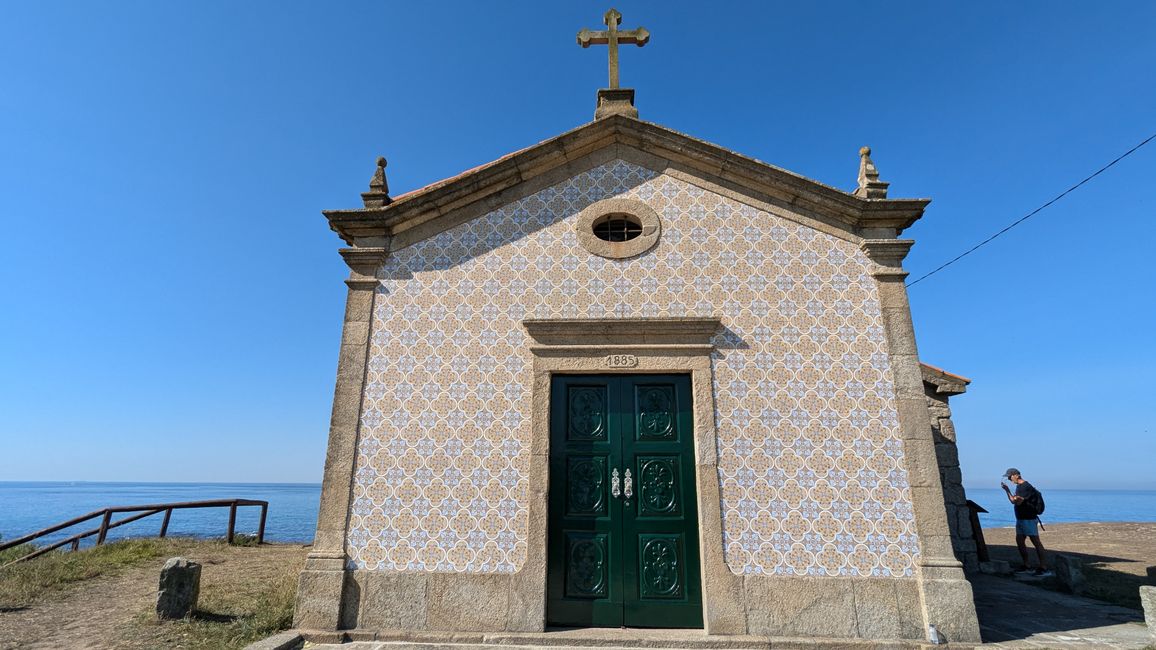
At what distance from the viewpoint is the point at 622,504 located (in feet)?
18.3

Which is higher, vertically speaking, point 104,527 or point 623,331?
point 623,331

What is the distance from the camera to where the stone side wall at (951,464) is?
27.3ft

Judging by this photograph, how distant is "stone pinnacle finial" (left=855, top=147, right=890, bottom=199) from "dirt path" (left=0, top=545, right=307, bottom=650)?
817 cm

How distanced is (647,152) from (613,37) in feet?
5.94

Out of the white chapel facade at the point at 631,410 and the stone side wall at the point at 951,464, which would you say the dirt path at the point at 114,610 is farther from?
the stone side wall at the point at 951,464

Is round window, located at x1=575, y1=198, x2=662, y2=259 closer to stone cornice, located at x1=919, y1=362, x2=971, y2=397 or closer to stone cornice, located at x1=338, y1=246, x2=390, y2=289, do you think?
stone cornice, located at x1=338, y1=246, x2=390, y2=289

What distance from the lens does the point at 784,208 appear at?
637 cm

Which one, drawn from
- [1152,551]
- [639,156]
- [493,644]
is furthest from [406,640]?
[1152,551]

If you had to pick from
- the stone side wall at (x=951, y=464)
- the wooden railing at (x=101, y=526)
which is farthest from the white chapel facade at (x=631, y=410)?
the wooden railing at (x=101, y=526)

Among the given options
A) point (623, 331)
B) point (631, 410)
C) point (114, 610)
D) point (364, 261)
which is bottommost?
point (114, 610)

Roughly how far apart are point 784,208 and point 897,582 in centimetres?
397

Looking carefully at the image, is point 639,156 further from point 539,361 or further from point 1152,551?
point 1152,551

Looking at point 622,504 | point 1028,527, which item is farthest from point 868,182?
point 1028,527

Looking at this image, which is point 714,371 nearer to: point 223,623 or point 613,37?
point 613,37
